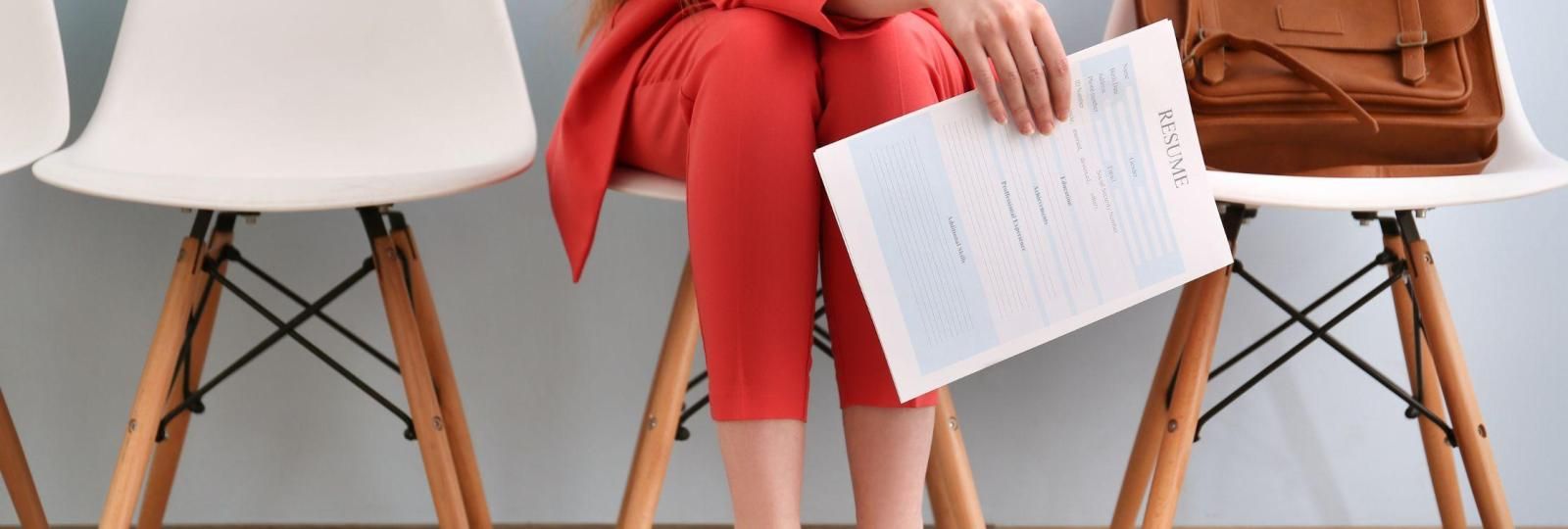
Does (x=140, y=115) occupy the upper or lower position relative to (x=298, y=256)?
upper

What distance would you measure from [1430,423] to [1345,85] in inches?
11.3

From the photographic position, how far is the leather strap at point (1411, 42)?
99cm

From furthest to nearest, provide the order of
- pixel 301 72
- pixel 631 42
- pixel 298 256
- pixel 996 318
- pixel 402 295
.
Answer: pixel 298 256
pixel 301 72
pixel 402 295
pixel 631 42
pixel 996 318

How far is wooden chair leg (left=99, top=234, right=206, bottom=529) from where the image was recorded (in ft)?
2.80

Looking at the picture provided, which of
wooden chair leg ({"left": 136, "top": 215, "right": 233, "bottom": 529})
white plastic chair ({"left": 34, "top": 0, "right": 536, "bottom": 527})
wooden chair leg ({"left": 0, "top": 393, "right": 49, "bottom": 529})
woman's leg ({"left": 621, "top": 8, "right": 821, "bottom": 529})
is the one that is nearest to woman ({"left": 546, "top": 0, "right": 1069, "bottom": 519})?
woman's leg ({"left": 621, "top": 8, "right": 821, "bottom": 529})

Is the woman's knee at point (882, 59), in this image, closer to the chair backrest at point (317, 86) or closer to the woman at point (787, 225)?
the woman at point (787, 225)

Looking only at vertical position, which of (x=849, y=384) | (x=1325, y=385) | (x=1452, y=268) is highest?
(x=849, y=384)

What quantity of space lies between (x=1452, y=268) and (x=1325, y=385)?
16 cm

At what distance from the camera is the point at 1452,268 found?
1.22 meters

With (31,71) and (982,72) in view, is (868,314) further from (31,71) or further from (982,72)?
(31,71)

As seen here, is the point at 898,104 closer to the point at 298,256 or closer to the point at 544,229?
the point at 544,229

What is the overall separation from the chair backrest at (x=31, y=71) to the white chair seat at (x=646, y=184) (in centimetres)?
56

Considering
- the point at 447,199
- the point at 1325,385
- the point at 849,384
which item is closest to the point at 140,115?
the point at 447,199

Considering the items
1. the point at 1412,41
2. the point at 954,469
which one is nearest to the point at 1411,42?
the point at 1412,41
